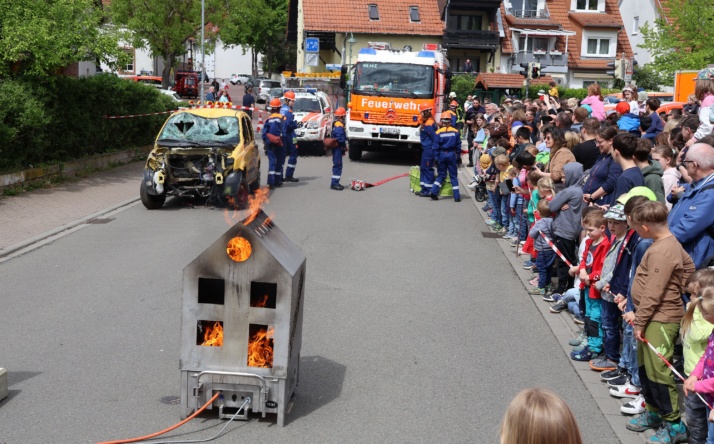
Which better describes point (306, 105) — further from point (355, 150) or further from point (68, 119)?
point (68, 119)

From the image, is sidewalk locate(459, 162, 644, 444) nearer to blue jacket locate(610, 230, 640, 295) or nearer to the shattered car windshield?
blue jacket locate(610, 230, 640, 295)

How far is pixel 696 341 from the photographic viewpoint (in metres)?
5.87

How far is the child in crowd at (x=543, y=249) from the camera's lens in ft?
34.4

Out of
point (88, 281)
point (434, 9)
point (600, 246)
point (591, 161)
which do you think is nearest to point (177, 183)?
point (88, 281)

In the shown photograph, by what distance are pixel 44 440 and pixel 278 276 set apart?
6.36 ft

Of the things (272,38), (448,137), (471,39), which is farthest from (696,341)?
(272,38)

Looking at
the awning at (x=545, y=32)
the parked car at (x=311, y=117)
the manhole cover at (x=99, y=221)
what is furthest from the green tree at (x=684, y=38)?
the manhole cover at (x=99, y=221)

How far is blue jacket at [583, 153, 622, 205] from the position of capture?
9.95 metres

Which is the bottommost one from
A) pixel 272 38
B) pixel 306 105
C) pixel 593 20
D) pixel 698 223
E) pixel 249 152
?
pixel 249 152

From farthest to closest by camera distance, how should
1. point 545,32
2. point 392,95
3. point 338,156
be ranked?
1. point 545,32
2. point 392,95
3. point 338,156

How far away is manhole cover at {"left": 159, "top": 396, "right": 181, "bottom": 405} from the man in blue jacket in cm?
412

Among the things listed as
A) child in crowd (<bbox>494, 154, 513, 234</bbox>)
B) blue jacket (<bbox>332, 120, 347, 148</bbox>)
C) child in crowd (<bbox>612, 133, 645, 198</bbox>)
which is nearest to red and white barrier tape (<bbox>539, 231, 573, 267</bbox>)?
child in crowd (<bbox>612, 133, 645, 198</bbox>)

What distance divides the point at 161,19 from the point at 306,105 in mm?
15990

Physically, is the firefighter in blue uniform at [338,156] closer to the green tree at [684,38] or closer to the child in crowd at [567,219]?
the child in crowd at [567,219]
